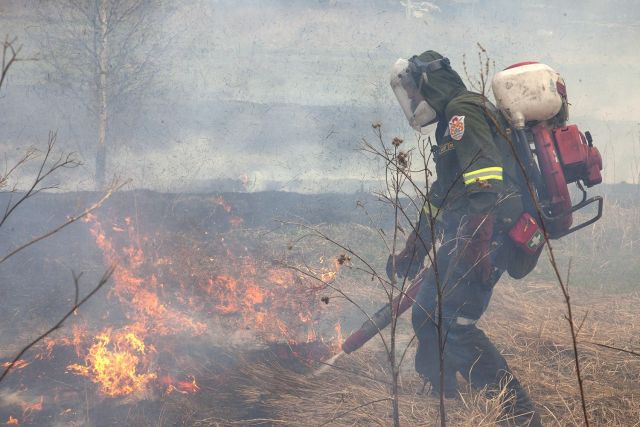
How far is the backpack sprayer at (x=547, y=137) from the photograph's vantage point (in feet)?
11.0

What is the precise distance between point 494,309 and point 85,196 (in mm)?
6306

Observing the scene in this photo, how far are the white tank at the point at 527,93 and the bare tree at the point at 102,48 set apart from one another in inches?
407

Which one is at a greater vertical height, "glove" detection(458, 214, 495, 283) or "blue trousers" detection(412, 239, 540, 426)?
"glove" detection(458, 214, 495, 283)

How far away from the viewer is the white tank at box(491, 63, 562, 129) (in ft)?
11.0

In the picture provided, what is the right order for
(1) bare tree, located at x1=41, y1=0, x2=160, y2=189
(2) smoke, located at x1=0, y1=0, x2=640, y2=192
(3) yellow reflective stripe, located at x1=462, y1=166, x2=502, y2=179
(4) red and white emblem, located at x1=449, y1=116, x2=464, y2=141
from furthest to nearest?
(2) smoke, located at x1=0, y1=0, x2=640, y2=192
(1) bare tree, located at x1=41, y1=0, x2=160, y2=189
(4) red and white emblem, located at x1=449, y1=116, x2=464, y2=141
(3) yellow reflective stripe, located at x1=462, y1=166, x2=502, y2=179

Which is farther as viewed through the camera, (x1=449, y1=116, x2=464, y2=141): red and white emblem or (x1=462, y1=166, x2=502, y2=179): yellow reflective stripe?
(x1=449, y1=116, x2=464, y2=141): red and white emblem

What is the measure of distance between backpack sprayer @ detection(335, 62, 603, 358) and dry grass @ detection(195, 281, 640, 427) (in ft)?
2.13

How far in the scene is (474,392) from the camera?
3.86 meters

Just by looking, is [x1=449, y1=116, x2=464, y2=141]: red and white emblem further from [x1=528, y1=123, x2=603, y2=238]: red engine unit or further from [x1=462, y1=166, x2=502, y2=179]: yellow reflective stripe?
[x1=528, y1=123, x2=603, y2=238]: red engine unit

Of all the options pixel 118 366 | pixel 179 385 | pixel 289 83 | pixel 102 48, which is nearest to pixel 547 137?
pixel 179 385

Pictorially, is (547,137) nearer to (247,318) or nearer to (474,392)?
(474,392)

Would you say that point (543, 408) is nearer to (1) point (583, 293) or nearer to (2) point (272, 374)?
(2) point (272, 374)

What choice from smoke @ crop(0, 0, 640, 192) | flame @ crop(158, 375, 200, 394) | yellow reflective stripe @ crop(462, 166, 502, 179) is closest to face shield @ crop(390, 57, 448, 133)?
yellow reflective stripe @ crop(462, 166, 502, 179)

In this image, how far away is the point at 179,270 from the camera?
652 centimetres
